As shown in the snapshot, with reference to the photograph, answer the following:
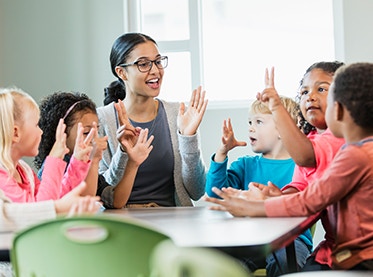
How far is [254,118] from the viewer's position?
3.15 metres

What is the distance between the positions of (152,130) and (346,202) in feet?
4.14

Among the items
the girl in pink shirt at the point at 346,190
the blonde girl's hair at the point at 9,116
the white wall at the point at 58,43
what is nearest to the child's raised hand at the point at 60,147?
the blonde girl's hair at the point at 9,116

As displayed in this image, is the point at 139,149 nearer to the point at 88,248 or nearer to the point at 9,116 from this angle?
the point at 9,116

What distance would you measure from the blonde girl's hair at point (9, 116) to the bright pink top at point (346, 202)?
823 millimetres

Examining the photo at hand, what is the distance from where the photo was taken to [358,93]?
1961 millimetres

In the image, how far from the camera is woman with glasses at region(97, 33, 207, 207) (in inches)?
113

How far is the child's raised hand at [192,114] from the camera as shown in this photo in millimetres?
2854

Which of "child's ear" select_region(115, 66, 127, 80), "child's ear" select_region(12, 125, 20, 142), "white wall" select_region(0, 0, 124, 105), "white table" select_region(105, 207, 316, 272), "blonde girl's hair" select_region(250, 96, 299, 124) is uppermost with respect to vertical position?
"white wall" select_region(0, 0, 124, 105)

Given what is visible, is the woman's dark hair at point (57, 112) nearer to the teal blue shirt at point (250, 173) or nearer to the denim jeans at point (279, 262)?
the teal blue shirt at point (250, 173)

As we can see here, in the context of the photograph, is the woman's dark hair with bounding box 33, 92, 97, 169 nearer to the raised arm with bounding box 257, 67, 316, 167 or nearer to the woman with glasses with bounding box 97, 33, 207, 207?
the woman with glasses with bounding box 97, 33, 207, 207

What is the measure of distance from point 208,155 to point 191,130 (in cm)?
186

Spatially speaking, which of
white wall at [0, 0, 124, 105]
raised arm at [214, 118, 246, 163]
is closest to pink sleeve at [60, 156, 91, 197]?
raised arm at [214, 118, 246, 163]

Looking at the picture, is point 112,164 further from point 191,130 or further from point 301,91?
point 301,91

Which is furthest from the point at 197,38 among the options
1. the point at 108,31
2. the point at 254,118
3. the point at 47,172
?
the point at 47,172
